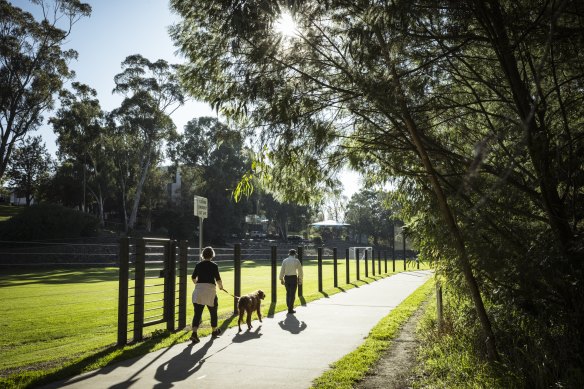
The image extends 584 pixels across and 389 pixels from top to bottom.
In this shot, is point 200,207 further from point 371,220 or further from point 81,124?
point 371,220

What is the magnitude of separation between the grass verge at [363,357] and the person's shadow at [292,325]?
140cm

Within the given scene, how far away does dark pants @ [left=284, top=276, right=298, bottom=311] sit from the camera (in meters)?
11.8

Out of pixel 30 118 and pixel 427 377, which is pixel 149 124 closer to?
pixel 30 118

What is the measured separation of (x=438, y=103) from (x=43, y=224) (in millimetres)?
36254

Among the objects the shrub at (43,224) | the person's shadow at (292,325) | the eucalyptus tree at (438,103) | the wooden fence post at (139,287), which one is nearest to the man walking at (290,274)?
the person's shadow at (292,325)

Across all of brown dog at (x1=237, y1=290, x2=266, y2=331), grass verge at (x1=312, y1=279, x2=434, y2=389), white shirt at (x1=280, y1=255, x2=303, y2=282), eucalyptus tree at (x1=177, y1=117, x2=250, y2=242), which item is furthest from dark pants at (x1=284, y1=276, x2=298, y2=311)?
eucalyptus tree at (x1=177, y1=117, x2=250, y2=242)

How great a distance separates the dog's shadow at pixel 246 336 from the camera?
328 inches

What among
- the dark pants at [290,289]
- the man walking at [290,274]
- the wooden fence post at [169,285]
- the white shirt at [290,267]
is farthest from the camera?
the white shirt at [290,267]

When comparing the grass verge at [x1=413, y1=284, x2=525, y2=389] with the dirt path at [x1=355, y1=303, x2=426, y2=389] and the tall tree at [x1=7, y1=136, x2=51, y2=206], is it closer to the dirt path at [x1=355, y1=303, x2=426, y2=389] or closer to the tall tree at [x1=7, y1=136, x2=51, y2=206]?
the dirt path at [x1=355, y1=303, x2=426, y2=389]

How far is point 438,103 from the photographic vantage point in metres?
6.49

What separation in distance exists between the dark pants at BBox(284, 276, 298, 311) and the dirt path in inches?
131

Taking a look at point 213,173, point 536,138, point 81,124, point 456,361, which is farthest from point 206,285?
point 213,173

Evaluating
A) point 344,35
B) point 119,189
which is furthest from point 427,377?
point 119,189

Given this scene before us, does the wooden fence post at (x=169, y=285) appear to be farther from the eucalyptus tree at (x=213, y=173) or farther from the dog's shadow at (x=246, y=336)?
the eucalyptus tree at (x=213, y=173)
